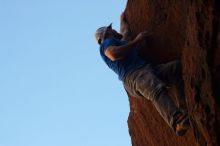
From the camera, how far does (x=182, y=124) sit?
659cm

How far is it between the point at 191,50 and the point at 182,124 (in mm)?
1145

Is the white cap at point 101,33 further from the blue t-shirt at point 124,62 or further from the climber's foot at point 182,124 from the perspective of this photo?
the climber's foot at point 182,124

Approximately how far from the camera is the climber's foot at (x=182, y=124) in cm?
653

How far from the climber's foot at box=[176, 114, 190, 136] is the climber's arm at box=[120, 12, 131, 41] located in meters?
2.98

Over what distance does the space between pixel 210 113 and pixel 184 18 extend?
1996mm

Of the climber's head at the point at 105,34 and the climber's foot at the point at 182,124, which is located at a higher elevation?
the climber's head at the point at 105,34

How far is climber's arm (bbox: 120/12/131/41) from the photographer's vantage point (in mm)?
9319

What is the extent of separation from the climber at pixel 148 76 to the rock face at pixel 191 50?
0.25 meters

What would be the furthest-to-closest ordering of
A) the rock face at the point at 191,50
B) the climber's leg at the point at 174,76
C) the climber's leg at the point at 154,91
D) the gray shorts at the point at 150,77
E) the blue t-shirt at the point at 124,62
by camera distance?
1. the blue t-shirt at the point at 124,62
2. the climber's leg at the point at 174,76
3. the gray shorts at the point at 150,77
4. the climber's leg at the point at 154,91
5. the rock face at the point at 191,50

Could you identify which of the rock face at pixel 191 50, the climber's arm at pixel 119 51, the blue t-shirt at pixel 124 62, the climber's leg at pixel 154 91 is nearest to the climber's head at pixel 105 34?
the blue t-shirt at pixel 124 62

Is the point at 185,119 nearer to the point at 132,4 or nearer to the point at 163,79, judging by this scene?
the point at 163,79

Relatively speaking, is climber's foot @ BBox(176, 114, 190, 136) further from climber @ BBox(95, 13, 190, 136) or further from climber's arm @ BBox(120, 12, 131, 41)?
climber's arm @ BBox(120, 12, 131, 41)

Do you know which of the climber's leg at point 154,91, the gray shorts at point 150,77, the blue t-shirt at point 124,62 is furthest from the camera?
the blue t-shirt at point 124,62

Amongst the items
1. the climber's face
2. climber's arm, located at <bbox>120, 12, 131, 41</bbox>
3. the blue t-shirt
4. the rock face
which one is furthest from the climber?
climber's arm, located at <bbox>120, 12, 131, 41</bbox>
